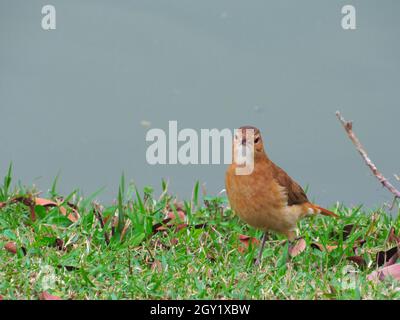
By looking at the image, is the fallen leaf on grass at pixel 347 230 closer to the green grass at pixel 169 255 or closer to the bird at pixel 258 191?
the green grass at pixel 169 255

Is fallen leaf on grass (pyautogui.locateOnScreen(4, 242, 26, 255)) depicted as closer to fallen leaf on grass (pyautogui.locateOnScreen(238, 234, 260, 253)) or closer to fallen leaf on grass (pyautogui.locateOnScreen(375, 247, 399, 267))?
fallen leaf on grass (pyautogui.locateOnScreen(238, 234, 260, 253))

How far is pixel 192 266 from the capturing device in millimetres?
5184

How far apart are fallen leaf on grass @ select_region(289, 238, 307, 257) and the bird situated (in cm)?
9

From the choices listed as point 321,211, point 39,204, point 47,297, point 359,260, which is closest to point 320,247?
point 359,260

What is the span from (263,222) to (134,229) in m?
0.82

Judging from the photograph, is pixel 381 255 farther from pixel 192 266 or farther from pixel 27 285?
pixel 27 285

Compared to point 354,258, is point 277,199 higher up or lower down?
higher up

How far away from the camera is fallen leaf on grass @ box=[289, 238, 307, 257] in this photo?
18.1 ft

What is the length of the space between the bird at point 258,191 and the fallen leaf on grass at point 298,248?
0.29ft

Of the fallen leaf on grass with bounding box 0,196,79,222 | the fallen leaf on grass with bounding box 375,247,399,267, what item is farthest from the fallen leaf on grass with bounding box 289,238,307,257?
the fallen leaf on grass with bounding box 0,196,79,222

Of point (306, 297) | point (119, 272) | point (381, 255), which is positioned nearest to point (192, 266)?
point (119, 272)

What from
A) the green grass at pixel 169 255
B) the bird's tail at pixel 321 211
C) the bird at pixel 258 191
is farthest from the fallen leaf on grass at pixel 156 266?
the bird's tail at pixel 321 211

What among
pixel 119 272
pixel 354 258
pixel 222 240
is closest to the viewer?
pixel 119 272
